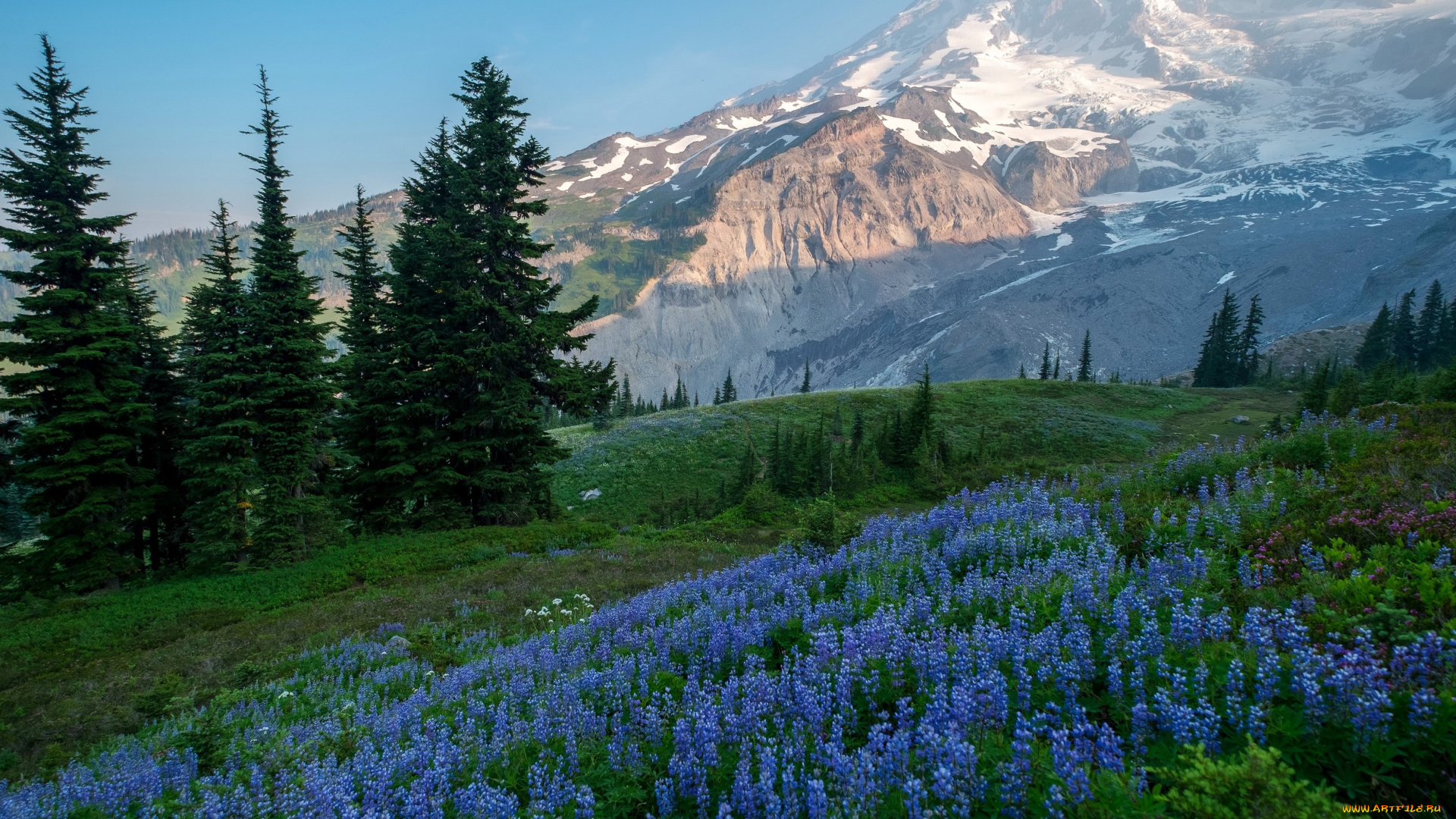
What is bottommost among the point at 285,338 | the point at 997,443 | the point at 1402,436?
the point at 997,443

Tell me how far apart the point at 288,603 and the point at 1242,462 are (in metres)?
22.5

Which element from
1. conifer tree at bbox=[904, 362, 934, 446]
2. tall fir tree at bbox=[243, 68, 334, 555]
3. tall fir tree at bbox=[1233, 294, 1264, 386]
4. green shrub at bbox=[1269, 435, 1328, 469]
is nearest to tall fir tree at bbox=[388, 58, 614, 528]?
tall fir tree at bbox=[243, 68, 334, 555]

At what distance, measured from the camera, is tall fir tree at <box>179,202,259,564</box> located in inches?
749

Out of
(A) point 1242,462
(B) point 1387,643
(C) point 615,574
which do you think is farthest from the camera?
(C) point 615,574

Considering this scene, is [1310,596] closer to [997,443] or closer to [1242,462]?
[1242,462]

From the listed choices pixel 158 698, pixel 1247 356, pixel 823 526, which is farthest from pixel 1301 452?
pixel 1247 356

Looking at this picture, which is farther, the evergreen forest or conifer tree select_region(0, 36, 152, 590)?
conifer tree select_region(0, 36, 152, 590)

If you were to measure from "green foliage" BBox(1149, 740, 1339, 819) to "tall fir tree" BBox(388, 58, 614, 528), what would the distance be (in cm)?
2114

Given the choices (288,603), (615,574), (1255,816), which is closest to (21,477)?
(288,603)

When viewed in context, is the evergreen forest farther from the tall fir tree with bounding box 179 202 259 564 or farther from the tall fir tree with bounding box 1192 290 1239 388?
the tall fir tree with bounding box 1192 290 1239 388

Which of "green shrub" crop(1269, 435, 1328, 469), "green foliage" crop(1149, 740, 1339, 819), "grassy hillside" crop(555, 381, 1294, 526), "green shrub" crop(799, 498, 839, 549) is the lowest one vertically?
"grassy hillside" crop(555, 381, 1294, 526)

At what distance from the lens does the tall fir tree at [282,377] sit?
1998cm

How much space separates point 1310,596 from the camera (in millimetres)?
5117

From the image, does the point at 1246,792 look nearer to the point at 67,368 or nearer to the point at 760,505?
the point at 760,505
